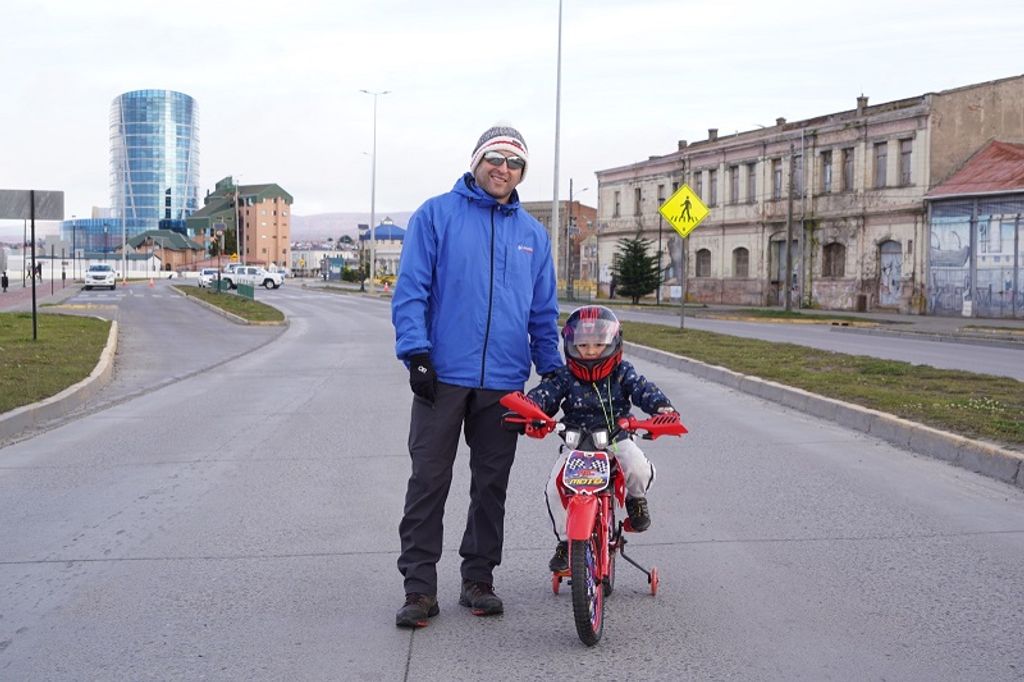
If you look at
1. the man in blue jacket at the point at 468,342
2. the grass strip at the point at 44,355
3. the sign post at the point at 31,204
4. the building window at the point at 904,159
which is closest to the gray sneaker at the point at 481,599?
the man in blue jacket at the point at 468,342

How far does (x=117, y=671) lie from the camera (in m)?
4.18

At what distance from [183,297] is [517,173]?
177 feet

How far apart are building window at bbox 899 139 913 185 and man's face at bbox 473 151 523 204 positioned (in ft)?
150

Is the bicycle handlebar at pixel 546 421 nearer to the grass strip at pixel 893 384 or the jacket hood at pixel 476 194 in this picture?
the jacket hood at pixel 476 194

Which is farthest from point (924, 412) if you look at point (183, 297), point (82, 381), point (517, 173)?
point (183, 297)

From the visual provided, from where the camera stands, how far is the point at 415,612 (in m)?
4.67

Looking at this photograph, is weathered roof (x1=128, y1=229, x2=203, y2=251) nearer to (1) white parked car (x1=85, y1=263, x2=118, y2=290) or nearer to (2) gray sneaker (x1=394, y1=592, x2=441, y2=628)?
(1) white parked car (x1=85, y1=263, x2=118, y2=290)

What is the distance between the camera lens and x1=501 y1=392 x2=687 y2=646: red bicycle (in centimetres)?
430

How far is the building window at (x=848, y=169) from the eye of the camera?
50.5 meters

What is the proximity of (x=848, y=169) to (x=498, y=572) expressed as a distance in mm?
48671

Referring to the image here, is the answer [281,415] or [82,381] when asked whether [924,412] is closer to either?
[281,415]

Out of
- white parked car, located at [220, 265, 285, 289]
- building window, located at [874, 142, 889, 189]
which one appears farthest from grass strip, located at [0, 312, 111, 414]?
white parked car, located at [220, 265, 285, 289]

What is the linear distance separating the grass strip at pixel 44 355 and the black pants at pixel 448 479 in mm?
8017

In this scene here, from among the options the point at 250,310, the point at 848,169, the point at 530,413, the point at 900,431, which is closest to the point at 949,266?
the point at 848,169
